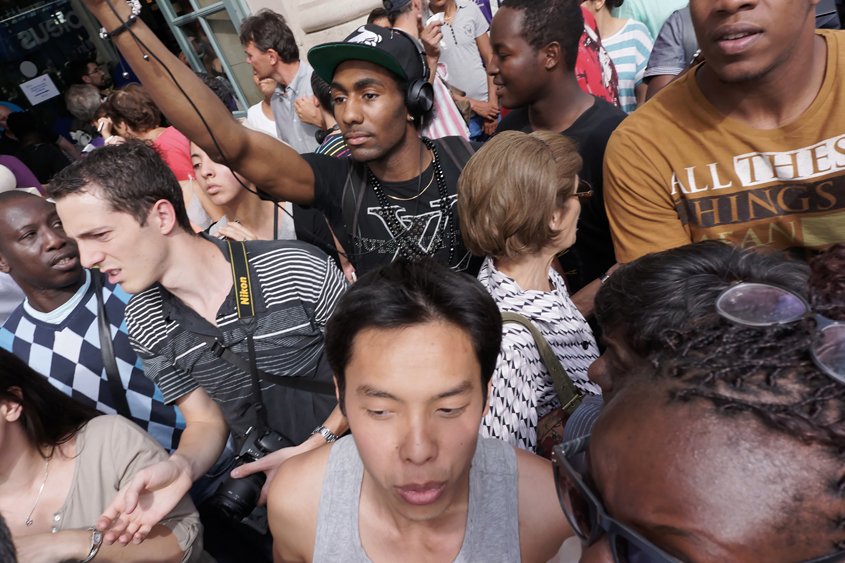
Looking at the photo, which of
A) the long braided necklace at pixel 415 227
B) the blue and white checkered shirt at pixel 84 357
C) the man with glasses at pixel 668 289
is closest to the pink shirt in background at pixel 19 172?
the blue and white checkered shirt at pixel 84 357

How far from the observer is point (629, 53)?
3809 millimetres

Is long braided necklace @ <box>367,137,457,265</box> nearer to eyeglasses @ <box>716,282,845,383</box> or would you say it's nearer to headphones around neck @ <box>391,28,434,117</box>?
headphones around neck @ <box>391,28,434,117</box>

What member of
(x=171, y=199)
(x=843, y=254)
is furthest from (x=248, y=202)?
(x=843, y=254)

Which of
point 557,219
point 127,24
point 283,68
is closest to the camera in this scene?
point 127,24

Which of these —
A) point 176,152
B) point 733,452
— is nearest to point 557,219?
point 733,452

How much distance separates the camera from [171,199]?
2.14m

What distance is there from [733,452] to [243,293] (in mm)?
1802

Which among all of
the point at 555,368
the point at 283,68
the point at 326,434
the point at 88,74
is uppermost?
the point at 88,74

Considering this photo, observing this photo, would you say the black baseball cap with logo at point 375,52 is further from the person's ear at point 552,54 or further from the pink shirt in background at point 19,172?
the pink shirt in background at point 19,172

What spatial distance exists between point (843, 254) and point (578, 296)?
4.70 ft

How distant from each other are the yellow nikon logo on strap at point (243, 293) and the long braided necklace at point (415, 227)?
71 cm

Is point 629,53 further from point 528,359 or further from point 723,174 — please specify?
point 528,359

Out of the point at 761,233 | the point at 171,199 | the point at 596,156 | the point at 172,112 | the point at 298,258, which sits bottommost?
the point at 761,233

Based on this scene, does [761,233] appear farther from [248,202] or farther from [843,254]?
[248,202]
